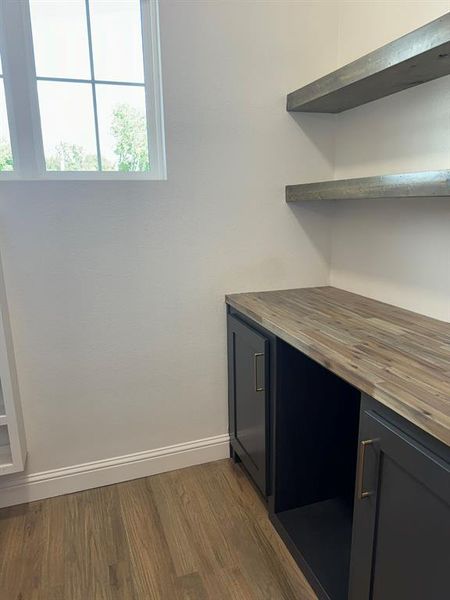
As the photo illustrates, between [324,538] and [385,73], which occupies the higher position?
[385,73]

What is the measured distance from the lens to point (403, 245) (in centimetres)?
174

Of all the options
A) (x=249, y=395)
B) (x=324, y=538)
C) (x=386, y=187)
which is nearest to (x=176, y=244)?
(x=249, y=395)

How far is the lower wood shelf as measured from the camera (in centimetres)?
143

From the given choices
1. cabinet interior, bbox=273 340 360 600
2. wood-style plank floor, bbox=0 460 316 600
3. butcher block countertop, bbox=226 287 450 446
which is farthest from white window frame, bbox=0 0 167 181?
wood-style plank floor, bbox=0 460 316 600

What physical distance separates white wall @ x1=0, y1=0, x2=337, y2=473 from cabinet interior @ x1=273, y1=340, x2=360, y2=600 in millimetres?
609

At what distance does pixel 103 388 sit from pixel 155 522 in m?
0.64

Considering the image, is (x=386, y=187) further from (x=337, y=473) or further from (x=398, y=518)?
(x=337, y=473)

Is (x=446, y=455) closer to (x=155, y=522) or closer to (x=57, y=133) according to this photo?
(x=155, y=522)

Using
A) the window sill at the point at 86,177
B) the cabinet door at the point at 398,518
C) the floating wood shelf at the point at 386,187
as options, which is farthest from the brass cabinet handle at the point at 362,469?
the window sill at the point at 86,177

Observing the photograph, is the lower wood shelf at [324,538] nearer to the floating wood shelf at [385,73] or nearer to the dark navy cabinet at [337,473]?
the dark navy cabinet at [337,473]

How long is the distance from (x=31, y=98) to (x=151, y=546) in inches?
75.4

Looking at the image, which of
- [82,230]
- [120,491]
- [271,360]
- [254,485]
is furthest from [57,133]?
[254,485]

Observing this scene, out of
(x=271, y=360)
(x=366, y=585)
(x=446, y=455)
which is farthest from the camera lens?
(x=271, y=360)

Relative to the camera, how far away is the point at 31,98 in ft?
5.70
